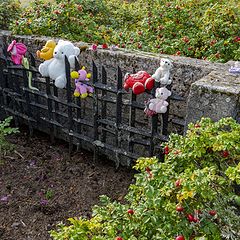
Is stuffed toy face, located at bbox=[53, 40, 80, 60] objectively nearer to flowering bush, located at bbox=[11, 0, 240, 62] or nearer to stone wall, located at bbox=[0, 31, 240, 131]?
stone wall, located at bbox=[0, 31, 240, 131]

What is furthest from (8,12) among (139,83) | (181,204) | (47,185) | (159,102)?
(181,204)

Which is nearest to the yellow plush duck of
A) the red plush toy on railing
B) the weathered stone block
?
the red plush toy on railing

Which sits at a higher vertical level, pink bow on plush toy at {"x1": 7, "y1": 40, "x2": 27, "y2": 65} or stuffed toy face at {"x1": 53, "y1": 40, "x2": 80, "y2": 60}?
stuffed toy face at {"x1": 53, "y1": 40, "x2": 80, "y2": 60}

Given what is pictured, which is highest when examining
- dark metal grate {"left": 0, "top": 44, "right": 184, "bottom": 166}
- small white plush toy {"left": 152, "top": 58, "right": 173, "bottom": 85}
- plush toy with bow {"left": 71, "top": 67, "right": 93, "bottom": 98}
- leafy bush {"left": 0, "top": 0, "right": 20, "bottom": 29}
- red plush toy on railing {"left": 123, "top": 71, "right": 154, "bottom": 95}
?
leafy bush {"left": 0, "top": 0, "right": 20, "bottom": 29}

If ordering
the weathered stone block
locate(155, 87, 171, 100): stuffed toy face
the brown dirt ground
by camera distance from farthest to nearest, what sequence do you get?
the brown dirt ground
locate(155, 87, 171, 100): stuffed toy face
the weathered stone block

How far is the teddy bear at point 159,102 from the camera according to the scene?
317cm

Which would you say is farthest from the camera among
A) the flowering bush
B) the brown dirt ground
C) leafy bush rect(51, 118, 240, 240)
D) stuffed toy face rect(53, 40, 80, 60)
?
the flowering bush

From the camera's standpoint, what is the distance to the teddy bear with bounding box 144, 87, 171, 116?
317 cm

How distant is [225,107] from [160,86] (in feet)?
2.20

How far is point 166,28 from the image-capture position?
216 inches

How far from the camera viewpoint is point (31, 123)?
15.6 ft

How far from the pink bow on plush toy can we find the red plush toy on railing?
1.52 m

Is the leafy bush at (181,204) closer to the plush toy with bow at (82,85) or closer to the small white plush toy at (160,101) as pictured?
the small white plush toy at (160,101)

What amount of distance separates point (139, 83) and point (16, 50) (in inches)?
67.1
